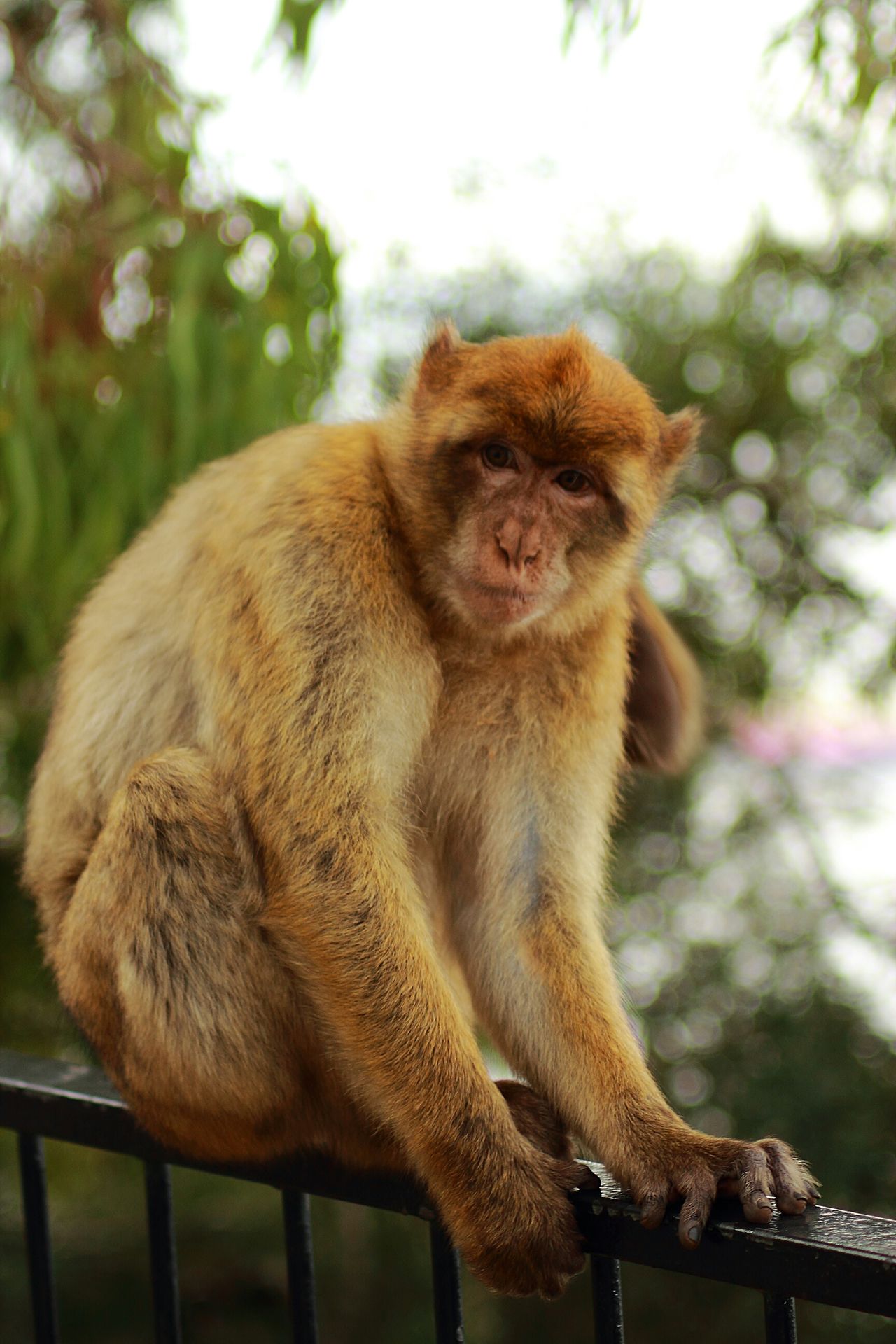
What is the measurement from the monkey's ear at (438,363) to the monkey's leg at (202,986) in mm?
701

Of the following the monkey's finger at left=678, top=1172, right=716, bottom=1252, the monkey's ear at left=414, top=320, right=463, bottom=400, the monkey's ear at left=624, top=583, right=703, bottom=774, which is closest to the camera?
the monkey's finger at left=678, top=1172, right=716, bottom=1252

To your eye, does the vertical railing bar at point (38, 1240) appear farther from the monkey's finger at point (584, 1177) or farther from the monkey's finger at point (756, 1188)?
the monkey's finger at point (756, 1188)

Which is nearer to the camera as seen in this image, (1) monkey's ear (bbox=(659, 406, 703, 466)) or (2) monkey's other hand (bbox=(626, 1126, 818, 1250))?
(2) monkey's other hand (bbox=(626, 1126, 818, 1250))

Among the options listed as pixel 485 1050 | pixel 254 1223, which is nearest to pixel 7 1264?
pixel 254 1223

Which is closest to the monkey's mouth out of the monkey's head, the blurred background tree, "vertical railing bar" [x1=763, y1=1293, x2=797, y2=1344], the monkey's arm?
the monkey's head

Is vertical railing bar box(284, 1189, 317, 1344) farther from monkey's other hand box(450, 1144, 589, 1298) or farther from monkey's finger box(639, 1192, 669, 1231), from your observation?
monkey's finger box(639, 1192, 669, 1231)

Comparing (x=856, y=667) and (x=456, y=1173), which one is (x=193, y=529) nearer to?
(x=456, y=1173)

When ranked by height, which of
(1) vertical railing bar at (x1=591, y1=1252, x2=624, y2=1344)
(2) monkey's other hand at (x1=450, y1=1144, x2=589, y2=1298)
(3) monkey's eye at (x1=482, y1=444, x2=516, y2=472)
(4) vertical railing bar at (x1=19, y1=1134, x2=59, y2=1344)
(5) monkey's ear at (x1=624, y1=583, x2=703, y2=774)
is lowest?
(4) vertical railing bar at (x1=19, y1=1134, x2=59, y2=1344)

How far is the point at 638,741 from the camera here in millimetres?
2258

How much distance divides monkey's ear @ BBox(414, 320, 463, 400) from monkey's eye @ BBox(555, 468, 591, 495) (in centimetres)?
26

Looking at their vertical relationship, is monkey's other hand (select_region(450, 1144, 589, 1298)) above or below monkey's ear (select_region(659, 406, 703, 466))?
below

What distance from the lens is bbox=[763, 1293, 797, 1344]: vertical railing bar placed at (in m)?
1.07

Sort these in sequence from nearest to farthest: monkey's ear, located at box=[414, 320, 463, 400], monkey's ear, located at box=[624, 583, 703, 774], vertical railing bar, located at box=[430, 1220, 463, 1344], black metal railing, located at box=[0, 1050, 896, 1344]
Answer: black metal railing, located at box=[0, 1050, 896, 1344]
vertical railing bar, located at box=[430, 1220, 463, 1344]
monkey's ear, located at box=[414, 320, 463, 400]
monkey's ear, located at box=[624, 583, 703, 774]

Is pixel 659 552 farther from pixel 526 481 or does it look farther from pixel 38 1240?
pixel 38 1240
